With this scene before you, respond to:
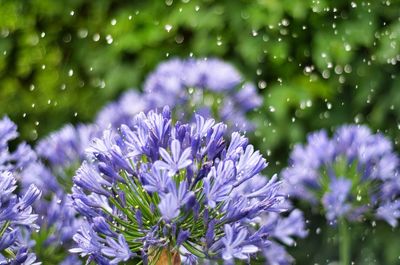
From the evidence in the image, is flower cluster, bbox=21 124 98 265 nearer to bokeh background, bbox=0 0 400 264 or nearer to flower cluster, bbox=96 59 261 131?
flower cluster, bbox=96 59 261 131

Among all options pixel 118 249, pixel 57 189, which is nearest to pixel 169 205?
pixel 118 249

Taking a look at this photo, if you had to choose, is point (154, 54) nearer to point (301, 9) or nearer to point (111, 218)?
point (301, 9)

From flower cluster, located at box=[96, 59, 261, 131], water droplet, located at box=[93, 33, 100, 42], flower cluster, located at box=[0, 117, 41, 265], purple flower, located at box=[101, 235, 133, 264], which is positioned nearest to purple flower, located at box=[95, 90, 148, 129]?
flower cluster, located at box=[96, 59, 261, 131]

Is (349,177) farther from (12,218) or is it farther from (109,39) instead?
(109,39)

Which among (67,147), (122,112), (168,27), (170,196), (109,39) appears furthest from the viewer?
(109,39)

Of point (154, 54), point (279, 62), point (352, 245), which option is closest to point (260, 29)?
point (279, 62)

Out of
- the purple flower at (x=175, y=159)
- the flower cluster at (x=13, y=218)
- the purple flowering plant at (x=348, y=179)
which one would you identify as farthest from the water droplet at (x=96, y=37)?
the purple flower at (x=175, y=159)

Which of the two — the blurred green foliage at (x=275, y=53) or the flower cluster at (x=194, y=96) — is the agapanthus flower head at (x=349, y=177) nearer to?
the flower cluster at (x=194, y=96)
